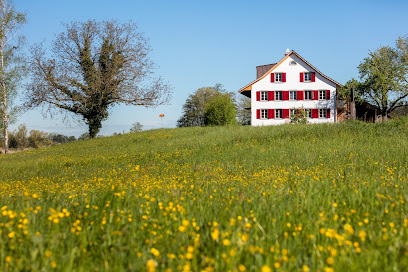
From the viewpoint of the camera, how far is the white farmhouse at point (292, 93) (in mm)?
42531

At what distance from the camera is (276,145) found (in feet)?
51.8

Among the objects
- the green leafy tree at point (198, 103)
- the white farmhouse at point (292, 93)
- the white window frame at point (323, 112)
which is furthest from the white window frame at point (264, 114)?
the green leafy tree at point (198, 103)

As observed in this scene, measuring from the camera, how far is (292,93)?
141ft

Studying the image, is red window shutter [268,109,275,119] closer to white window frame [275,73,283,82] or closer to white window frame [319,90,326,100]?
white window frame [275,73,283,82]

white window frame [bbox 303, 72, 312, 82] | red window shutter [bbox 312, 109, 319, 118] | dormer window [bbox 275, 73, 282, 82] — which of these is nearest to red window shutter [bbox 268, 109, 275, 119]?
dormer window [bbox 275, 73, 282, 82]

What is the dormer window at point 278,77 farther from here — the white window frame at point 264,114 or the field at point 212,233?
the field at point 212,233

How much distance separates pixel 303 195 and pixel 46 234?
352 centimetres

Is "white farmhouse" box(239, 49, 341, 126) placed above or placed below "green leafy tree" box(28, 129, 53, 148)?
above

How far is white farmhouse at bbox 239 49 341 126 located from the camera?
42531 mm

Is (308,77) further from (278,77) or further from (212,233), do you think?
(212,233)

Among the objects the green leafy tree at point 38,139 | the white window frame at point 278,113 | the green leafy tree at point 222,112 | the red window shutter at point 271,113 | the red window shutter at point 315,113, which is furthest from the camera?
the green leafy tree at point 38,139

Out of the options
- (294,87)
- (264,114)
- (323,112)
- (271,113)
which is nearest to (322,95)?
(323,112)

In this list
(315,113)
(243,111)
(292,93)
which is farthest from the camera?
(243,111)

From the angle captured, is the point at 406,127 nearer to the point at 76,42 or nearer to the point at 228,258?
the point at 228,258
